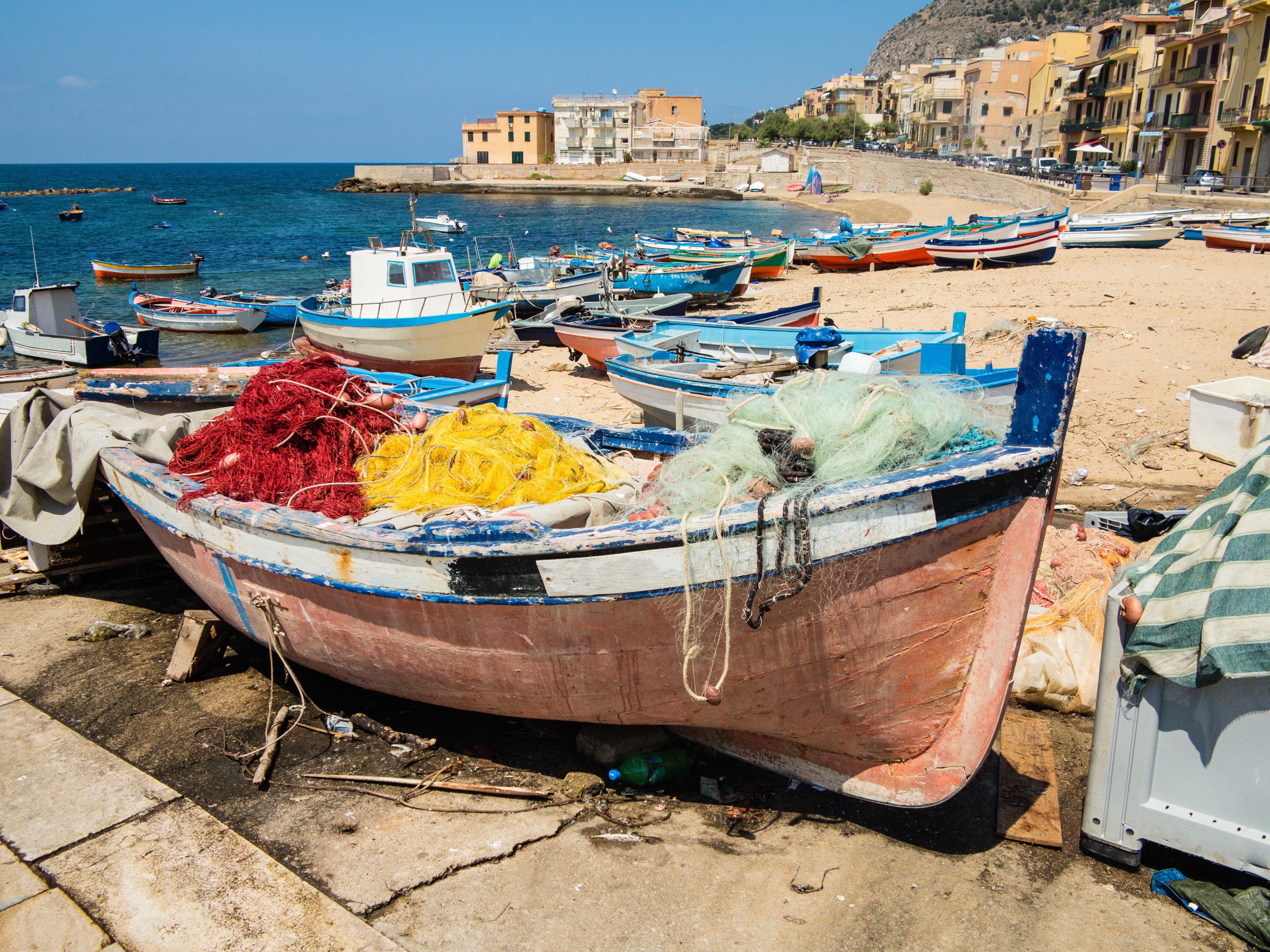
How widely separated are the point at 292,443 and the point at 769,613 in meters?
3.13

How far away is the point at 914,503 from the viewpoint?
10.7 feet

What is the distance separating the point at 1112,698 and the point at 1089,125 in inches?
2635

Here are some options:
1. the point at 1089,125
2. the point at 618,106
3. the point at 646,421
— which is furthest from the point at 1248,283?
the point at 618,106

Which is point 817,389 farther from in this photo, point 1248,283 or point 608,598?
point 1248,283

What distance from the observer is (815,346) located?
8.38 m

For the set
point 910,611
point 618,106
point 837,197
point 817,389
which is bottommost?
point 910,611

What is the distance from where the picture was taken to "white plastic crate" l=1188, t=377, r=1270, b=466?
23.7 ft

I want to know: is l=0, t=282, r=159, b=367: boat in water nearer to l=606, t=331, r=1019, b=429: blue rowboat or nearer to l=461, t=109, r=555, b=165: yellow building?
l=606, t=331, r=1019, b=429: blue rowboat

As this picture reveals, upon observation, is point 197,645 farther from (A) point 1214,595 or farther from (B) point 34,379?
(B) point 34,379

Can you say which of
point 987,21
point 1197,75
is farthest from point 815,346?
point 987,21

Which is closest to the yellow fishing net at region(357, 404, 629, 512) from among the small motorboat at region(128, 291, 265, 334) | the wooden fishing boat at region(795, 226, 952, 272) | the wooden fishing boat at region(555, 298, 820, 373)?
the wooden fishing boat at region(555, 298, 820, 373)

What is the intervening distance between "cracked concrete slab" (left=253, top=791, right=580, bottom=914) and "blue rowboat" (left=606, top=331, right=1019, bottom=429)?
11.9 feet

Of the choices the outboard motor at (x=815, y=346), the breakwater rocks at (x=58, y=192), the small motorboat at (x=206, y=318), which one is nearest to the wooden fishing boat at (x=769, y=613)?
the outboard motor at (x=815, y=346)

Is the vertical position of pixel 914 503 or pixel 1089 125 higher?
pixel 1089 125
